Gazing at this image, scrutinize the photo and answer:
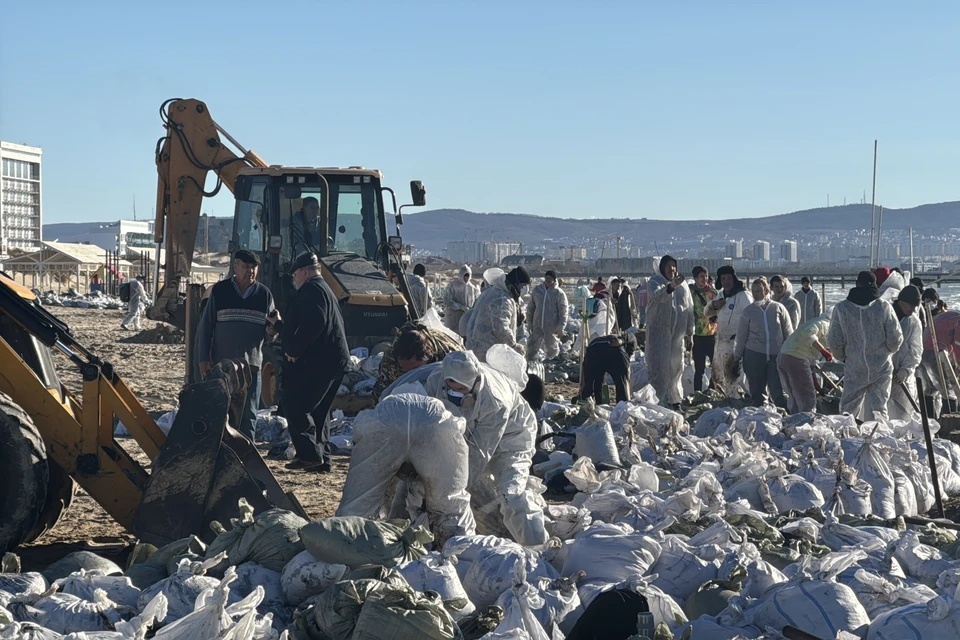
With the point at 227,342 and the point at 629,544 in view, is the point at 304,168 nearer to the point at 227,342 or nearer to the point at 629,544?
the point at 227,342

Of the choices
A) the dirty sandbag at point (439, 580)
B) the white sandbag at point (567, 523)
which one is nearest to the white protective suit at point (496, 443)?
the white sandbag at point (567, 523)

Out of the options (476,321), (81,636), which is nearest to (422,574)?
(81,636)

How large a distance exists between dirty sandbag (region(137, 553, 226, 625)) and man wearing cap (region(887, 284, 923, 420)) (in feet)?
23.3

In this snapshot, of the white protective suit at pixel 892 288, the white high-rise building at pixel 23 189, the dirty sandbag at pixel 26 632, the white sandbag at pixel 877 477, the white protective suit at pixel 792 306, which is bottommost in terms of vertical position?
the white sandbag at pixel 877 477

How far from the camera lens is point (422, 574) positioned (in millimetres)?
4148

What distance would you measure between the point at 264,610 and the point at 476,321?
23.0 feet

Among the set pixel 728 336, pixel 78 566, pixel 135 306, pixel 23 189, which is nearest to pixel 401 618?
pixel 78 566

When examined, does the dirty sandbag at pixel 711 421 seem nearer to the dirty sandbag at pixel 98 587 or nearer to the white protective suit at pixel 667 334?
the white protective suit at pixel 667 334

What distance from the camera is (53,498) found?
5711 mm

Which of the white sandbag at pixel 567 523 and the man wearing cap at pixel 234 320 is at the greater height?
the man wearing cap at pixel 234 320

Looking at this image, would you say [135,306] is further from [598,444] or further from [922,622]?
[922,622]

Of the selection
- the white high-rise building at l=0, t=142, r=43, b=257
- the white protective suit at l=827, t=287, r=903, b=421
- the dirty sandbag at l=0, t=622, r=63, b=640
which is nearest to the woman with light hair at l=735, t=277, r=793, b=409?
the white protective suit at l=827, t=287, r=903, b=421

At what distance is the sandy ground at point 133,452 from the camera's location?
242 inches

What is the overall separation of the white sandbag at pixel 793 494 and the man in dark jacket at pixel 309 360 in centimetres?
317
